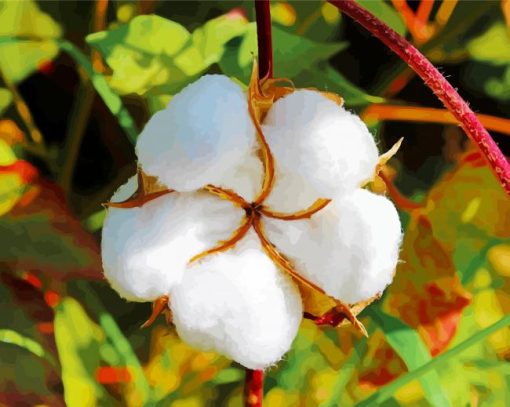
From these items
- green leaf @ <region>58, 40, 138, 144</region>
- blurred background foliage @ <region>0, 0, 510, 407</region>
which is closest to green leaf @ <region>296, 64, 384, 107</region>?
blurred background foliage @ <region>0, 0, 510, 407</region>

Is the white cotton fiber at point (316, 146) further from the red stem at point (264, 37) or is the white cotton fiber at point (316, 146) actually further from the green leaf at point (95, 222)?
Result: the green leaf at point (95, 222)

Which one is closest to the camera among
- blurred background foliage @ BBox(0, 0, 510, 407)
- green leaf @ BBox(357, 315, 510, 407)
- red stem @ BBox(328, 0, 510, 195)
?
red stem @ BBox(328, 0, 510, 195)

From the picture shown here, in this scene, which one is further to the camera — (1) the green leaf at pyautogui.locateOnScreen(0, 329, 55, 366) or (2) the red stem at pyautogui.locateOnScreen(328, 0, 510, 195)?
(1) the green leaf at pyautogui.locateOnScreen(0, 329, 55, 366)

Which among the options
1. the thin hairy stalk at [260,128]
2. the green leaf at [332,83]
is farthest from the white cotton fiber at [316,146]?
the green leaf at [332,83]

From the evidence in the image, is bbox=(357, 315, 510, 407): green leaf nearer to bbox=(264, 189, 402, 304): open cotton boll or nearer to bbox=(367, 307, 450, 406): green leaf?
bbox=(367, 307, 450, 406): green leaf

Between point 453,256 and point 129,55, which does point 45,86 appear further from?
point 453,256
